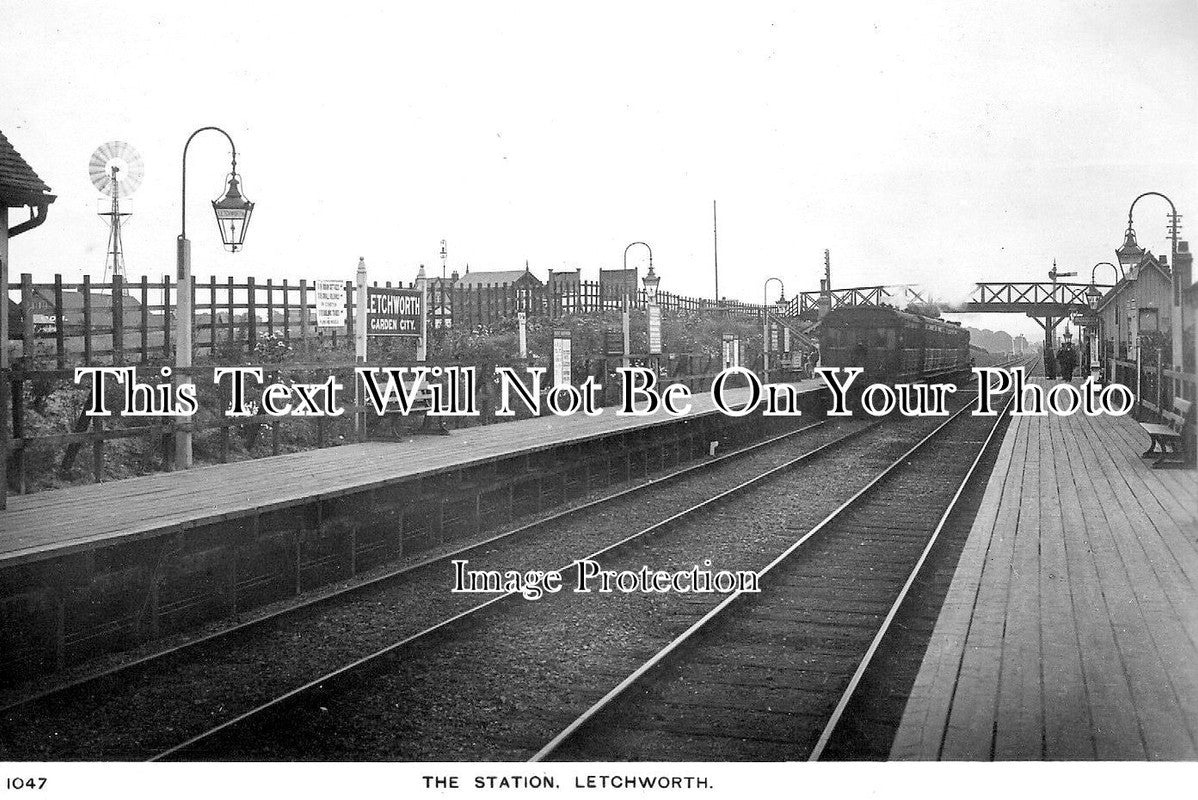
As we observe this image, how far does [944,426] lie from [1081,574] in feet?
43.6

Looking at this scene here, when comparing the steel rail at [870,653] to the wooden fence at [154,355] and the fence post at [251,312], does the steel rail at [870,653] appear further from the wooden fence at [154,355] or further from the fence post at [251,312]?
the fence post at [251,312]

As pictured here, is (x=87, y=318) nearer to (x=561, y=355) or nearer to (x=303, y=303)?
(x=303, y=303)

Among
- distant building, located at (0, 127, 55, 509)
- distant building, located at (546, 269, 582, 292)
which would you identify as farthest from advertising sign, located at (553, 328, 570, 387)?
distant building, located at (0, 127, 55, 509)

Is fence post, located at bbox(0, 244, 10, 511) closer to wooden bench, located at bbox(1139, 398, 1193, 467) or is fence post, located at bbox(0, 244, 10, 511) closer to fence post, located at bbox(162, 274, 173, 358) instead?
fence post, located at bbox(162, 274, 173, 358)

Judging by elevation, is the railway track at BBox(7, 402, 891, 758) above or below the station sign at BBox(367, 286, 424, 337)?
below

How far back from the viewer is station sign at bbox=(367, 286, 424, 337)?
10703 millimetres

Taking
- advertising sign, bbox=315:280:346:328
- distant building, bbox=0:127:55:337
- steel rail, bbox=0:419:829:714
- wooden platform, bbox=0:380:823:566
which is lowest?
steel rail, bbox=0:419:829:714

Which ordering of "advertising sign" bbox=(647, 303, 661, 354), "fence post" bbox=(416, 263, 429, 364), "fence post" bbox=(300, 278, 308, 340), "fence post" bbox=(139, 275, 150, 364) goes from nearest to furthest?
"fence post" bbox=(139, 275, 150, 364), "fence post" bbox=(300, 278, 308, 340), "fence post" bbox=(416, 263, 429, 364), "advertising sign" bbox=(647, 303, 661, 354)

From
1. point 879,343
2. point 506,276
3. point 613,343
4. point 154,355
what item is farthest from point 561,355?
point 506,276

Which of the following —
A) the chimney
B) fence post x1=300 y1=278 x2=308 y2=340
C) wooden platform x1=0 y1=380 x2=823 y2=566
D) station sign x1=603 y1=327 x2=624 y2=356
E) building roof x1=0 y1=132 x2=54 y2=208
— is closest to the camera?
wooden platform x1=0 y1=380 x2=823 y2=566

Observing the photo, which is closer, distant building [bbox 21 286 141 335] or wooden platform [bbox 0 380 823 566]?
wooden platform [bbox 0 380 823 566]

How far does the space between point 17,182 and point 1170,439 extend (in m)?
8.14

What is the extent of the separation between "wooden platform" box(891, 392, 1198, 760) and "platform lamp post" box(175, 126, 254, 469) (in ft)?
14.6
